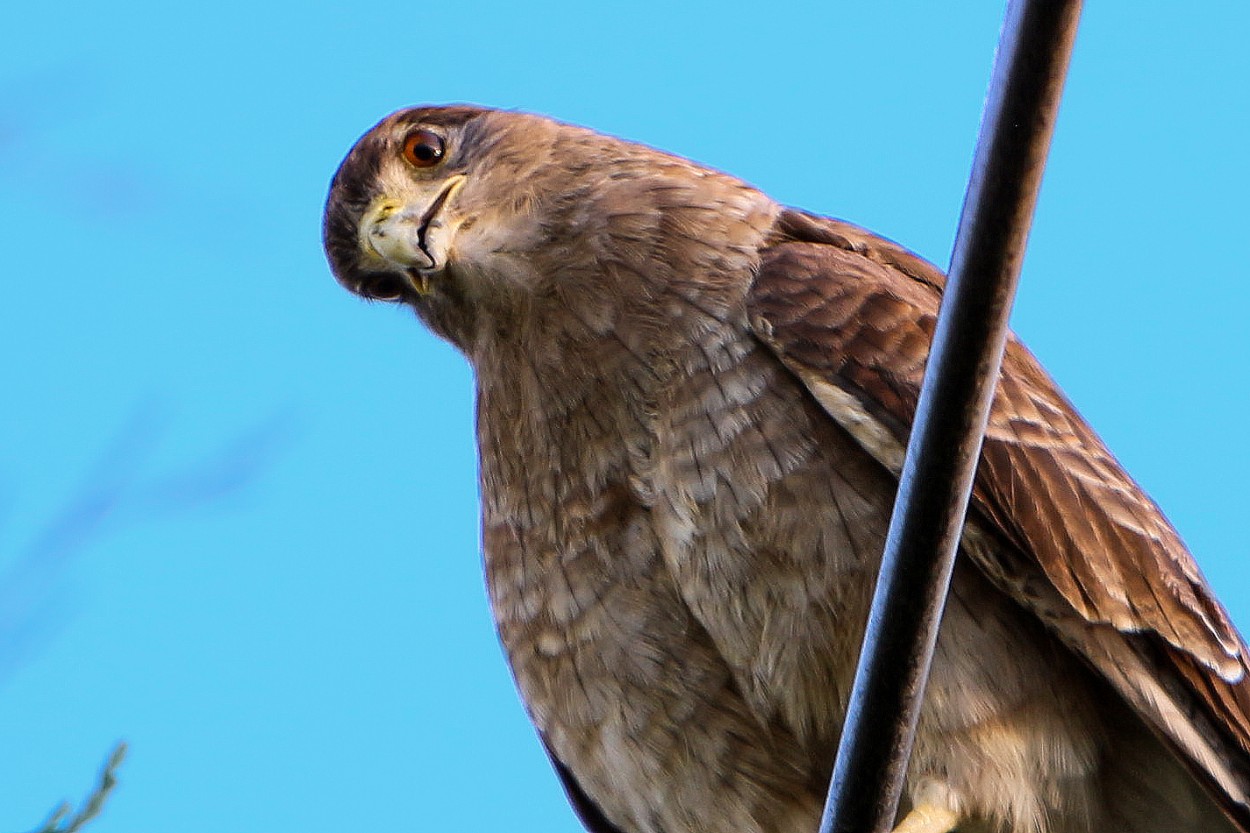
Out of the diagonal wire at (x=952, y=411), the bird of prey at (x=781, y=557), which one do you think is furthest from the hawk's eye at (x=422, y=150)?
the diagonal wire at (x=952, y=411)

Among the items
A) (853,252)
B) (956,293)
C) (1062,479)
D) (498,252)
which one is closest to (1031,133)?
(956,293)

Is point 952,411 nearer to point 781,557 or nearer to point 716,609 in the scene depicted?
point 781,557

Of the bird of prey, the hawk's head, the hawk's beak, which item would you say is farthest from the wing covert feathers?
the hawk's beak

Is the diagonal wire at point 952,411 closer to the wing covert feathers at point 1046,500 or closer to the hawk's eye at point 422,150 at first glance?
the wing covert feathers at point 1046,500

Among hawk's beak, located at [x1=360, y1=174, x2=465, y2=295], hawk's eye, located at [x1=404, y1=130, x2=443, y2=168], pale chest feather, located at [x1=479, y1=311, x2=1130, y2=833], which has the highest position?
hawk's eye, located at [x1=404, y1=130, x2=443, y2=168]

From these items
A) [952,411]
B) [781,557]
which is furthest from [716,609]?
[952,411]

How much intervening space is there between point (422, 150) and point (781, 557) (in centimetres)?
193

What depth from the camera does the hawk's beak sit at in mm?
4746

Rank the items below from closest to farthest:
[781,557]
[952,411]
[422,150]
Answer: [952,411] → [781,557] → [422,150]

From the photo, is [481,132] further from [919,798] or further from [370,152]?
[919,798]

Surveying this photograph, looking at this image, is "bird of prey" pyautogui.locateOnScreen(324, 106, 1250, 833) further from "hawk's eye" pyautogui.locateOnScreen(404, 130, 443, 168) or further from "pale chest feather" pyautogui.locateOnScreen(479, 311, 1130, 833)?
"hawk's eye" pyautogui.locateOnScreen(404, 130, 443, 168)

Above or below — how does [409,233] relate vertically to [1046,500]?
above

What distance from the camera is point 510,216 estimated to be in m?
4.81

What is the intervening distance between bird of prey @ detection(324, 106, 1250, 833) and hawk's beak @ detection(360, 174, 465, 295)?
24 centimetres
